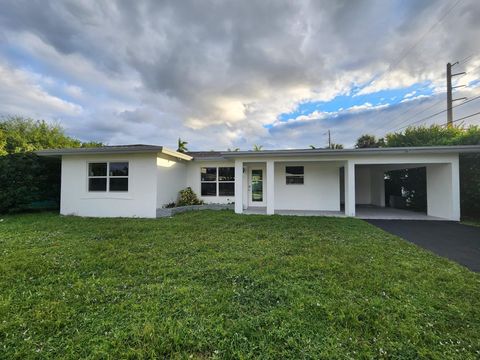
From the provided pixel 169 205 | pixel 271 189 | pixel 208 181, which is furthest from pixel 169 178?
pixel 271 189

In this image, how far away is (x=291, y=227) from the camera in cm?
721

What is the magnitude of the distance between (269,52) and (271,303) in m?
9.72

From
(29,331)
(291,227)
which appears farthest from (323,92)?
(29,331)

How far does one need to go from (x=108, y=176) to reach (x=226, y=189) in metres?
5.70

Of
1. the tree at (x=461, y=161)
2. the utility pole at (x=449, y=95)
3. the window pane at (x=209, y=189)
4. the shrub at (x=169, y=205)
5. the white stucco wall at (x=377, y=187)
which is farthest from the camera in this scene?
the utility pole at (x=449, y=95)

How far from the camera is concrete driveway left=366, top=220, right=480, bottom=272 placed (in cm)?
466

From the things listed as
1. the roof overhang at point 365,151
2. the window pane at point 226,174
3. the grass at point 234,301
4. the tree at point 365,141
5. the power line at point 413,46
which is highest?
the power line at point 413,46

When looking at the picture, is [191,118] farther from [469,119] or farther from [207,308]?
[469,119]

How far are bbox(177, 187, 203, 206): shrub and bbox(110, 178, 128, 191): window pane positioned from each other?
2.62m

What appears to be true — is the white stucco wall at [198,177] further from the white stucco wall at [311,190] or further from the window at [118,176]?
the window at [118,176]

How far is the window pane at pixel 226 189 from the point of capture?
1202cm

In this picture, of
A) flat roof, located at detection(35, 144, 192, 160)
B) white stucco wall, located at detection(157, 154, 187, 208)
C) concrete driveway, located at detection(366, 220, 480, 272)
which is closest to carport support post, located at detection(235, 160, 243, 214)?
flat roof, located at detection(35, 144, 192, 160)

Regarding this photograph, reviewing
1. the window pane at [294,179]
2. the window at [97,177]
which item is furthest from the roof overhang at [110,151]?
the window pane at [294,179]

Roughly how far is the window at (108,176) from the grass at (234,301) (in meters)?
4.48
